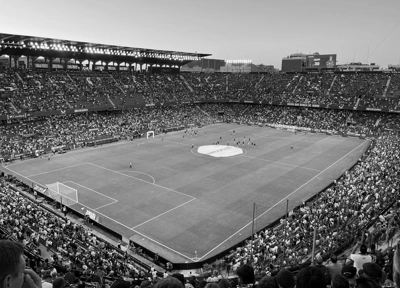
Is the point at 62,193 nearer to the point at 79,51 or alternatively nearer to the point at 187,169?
the point at 187,169

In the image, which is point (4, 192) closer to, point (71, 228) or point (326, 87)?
point (71, 228)

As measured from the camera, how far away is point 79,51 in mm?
74500

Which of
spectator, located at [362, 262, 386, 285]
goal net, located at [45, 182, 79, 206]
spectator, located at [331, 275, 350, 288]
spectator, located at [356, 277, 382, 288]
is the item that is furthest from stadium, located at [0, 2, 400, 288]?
spectator, located at [362, 262, 386, 285]

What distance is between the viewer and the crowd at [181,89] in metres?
66.4

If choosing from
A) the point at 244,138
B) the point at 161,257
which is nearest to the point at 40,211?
the point at 161,257

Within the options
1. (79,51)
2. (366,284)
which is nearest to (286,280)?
(366,284)

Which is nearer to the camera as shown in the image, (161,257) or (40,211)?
(161,257)

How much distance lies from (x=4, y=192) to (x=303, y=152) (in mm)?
43583

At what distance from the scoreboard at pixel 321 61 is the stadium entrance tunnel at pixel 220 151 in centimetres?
7265

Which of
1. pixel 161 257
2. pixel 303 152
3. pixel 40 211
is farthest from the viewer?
pixel 303 152

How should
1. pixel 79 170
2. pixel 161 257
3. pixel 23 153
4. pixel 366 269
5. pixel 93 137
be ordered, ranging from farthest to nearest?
pixel 93 137 < pixel 23 153 < pixel 79 170 < pixel 161 257 < pixel 366 269

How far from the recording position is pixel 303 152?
5412 centimetres

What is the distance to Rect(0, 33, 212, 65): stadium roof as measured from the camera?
6281cm

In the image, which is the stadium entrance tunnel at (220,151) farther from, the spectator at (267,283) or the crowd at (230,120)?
the spectator at (267,283)
